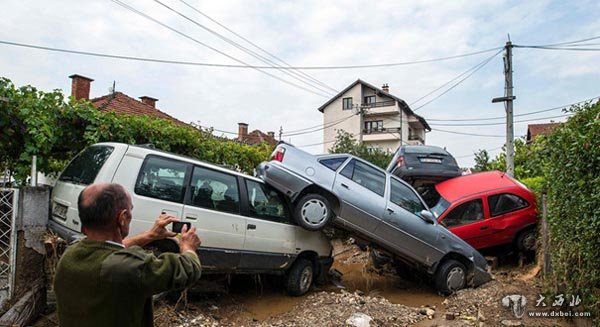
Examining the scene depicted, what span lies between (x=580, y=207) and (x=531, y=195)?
15.3ft

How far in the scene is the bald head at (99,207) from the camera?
1.84 metres

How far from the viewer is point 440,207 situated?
8.67 metres

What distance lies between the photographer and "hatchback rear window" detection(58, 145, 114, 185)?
4.43 metres

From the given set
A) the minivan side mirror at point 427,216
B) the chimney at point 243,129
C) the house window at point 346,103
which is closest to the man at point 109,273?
the minivan side mirror at point 427,216

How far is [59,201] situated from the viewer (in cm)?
464

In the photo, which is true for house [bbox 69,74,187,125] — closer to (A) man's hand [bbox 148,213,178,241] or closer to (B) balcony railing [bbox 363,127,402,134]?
(A) man's hand [bbox 148,213,178,241]

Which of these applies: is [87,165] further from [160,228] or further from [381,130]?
[381,130]

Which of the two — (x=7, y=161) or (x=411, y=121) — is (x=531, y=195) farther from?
(x=411, y=121)

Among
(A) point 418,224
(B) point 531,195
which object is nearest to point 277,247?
(A) point 418,224

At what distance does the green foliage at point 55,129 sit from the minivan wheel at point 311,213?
2776 mm

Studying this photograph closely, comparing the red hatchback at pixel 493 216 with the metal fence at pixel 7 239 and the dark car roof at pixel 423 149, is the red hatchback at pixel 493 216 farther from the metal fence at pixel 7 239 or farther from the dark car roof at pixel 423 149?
the metal fence at pixel 7 239

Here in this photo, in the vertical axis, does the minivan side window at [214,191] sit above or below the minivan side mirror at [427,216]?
above

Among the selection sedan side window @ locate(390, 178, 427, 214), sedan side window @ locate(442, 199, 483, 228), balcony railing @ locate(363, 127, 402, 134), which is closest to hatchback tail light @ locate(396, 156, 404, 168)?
sedan side window @ locate(442, 199, 483, 228)

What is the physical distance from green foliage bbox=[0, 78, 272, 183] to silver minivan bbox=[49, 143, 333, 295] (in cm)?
68
